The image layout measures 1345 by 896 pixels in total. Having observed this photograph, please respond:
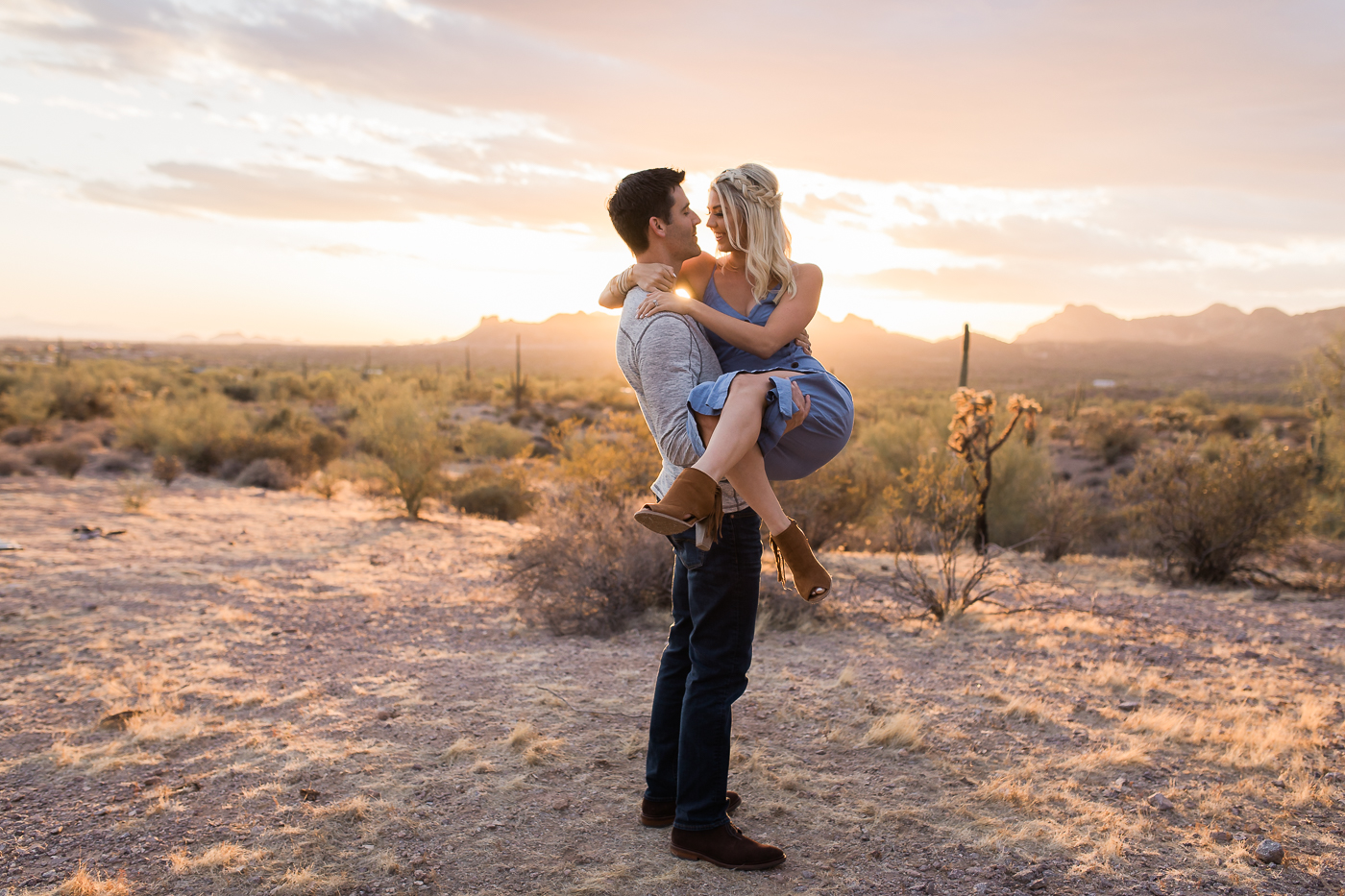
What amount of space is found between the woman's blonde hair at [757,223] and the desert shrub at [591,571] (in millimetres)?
4317

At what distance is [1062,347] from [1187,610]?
118221 mm

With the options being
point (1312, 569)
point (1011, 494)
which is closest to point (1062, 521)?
point (1011, 494)

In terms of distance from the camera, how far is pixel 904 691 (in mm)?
5113

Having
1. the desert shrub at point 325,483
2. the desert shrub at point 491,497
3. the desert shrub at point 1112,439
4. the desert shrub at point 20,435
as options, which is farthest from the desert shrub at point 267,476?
the desert shrub at point 1112,439

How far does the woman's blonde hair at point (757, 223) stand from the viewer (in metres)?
2.75

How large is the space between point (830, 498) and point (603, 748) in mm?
5707

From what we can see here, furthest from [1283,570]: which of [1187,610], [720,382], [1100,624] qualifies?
[720,382]

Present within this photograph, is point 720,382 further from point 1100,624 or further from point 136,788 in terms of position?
point 1100,624

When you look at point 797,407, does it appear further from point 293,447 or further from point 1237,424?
point 1237,424

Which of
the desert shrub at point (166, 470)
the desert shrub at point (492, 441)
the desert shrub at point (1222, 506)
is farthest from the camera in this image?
the desert shrub at point (492, 441)

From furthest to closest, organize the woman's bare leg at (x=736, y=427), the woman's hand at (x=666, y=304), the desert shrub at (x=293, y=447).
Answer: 1. the desert shrub at (x=293, y=447)
2. the woman's hand at (x=666, y=304)
3. the woman's bare leg at (x=736, y=427)

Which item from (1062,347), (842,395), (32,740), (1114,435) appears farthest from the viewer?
(1062,347)

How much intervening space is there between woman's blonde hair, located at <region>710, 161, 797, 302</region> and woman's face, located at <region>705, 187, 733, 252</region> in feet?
0.05

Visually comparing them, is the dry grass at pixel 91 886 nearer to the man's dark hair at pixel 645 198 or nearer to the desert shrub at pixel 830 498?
the man's dark hair at pixel 645 198
